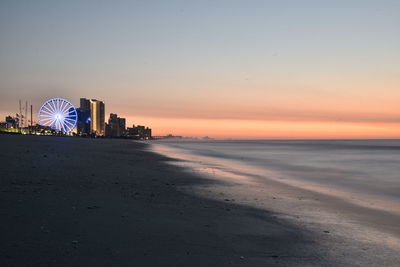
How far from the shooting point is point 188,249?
5.21 m

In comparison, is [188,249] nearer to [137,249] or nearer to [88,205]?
[137,249]

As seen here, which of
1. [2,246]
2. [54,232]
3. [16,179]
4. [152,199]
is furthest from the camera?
[16,179]

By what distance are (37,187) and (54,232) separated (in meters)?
4.56

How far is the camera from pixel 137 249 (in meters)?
5.01

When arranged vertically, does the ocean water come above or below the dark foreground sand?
below

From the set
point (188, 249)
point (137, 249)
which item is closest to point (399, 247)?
point (188, 249)

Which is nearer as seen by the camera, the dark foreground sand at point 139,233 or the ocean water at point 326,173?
the dark foreground sand at point 139,233

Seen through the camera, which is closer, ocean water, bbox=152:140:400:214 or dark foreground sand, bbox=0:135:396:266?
dark foreground sand, bbox=0:135:396:266

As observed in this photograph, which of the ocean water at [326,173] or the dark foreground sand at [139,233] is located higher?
the dark foreground sand at [139,233]

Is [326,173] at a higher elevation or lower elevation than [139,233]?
lower

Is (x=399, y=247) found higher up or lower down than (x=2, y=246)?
lower down

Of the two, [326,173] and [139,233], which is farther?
[326,173]

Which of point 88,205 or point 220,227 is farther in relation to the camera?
point 88,205

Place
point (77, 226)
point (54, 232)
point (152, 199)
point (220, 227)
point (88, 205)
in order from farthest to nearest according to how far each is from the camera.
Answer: point (152, 199) → point (88, 205) → point (220, 227) → point (77, 226) → point (54, 232)
